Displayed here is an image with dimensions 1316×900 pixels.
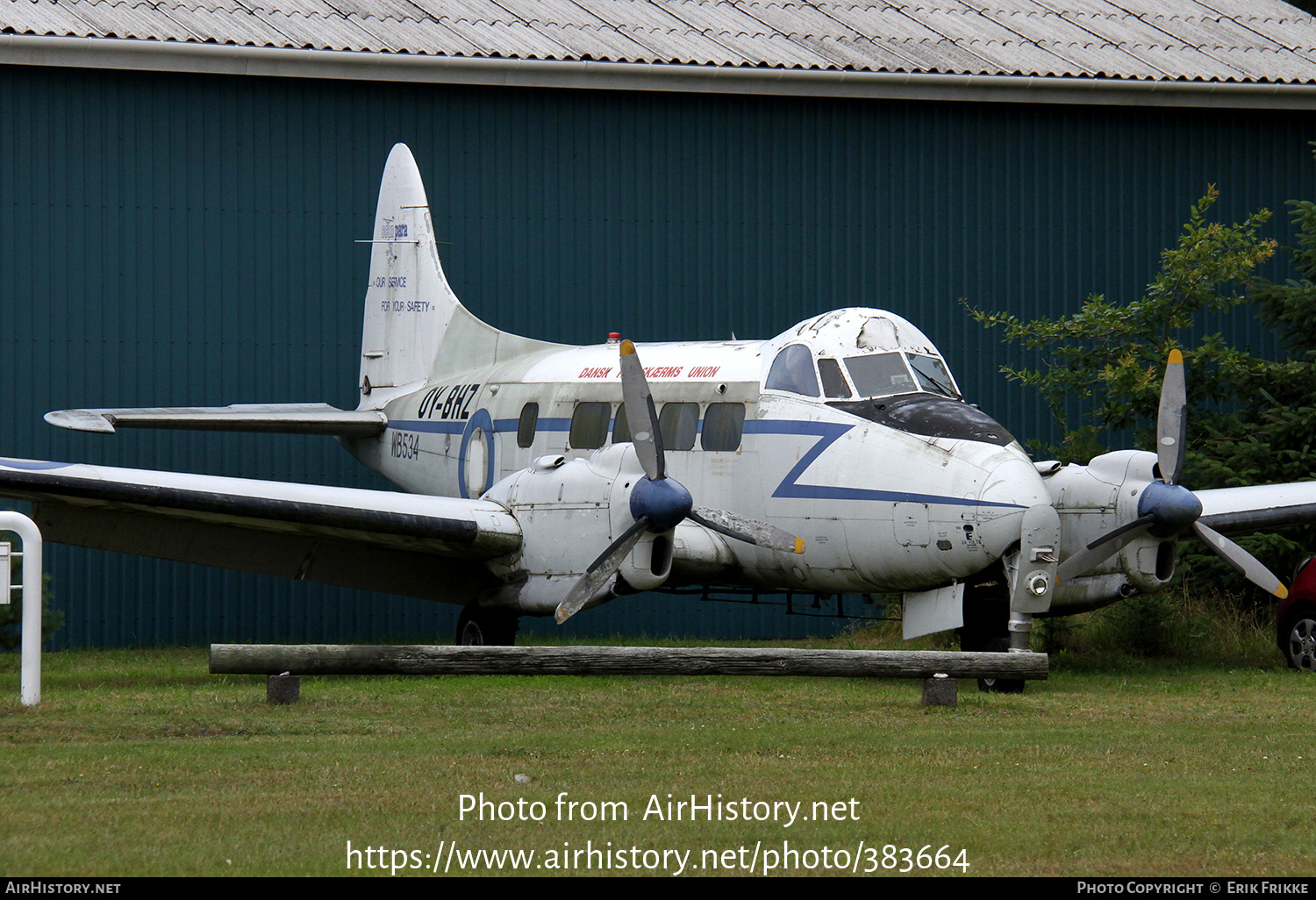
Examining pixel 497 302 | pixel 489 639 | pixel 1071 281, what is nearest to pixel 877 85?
pixel 1071 281

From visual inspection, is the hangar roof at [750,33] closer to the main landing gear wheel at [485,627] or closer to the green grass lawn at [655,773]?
the main landing gear wheel at [485,627]

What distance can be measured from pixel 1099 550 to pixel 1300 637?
9.22 ft

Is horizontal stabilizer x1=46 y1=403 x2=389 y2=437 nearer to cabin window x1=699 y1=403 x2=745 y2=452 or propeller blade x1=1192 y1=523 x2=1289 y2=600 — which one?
cabin window x1=699 y1=403 x2=745 y2=452

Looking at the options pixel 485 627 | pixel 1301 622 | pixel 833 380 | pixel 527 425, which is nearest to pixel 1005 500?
pixel 833 380

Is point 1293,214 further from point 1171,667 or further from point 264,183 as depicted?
point 264,183

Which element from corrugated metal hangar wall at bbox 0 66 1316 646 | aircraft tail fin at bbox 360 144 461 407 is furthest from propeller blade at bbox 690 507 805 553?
corrugated metal hangar wall at bbox 0 66 1316 646

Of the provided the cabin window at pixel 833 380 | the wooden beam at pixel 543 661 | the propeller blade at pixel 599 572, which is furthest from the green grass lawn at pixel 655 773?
the cabin window at pixel 833 380

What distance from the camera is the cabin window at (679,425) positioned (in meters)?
13.7

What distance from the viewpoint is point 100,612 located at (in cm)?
1777

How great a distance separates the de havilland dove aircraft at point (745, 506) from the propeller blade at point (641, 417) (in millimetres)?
20

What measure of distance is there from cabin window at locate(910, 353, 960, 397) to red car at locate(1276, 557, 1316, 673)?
3692mm

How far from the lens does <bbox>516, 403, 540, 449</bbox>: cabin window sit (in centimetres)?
1506

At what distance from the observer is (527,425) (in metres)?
15.1

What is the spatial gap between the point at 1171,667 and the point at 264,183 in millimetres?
11738
